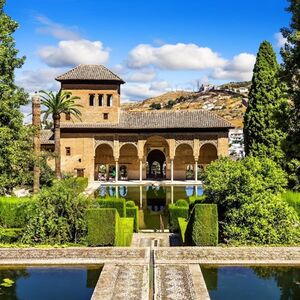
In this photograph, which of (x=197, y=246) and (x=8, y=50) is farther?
(x=8, y=50)

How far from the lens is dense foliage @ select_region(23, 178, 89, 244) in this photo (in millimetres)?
13414

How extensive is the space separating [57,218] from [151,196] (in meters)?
17.5

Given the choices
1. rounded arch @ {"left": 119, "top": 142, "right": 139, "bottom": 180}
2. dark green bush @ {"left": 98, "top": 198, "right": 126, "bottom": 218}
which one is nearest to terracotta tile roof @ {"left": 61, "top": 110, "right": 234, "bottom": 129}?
rounded arch @ {"left": 119, "top": 142, "right": 139, "bottom": 180}

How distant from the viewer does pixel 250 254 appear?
37.7ft

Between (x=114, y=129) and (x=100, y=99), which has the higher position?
(x=100, y=99)

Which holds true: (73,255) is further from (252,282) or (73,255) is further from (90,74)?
(90,74)

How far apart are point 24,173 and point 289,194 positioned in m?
10.9

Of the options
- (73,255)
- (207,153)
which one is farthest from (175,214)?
(207,153)

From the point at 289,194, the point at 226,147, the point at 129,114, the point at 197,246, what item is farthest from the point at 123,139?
the point at 197,246

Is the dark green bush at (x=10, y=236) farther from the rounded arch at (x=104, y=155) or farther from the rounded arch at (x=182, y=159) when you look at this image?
the rounded arch at (x=182, y=159)

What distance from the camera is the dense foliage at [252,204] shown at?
13312mm

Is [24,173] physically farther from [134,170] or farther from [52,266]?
[134,170]

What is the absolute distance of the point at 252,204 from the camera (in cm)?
1358

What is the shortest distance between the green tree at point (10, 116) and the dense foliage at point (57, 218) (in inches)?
184
